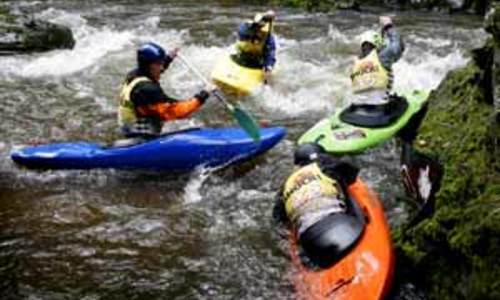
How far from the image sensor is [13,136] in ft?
28.8

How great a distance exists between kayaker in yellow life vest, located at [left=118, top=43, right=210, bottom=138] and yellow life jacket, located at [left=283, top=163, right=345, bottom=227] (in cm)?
208

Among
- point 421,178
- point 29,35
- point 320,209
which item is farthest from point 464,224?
point 29,35

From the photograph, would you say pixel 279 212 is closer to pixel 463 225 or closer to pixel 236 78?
pixel 463 225

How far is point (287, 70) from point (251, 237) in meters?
5.59

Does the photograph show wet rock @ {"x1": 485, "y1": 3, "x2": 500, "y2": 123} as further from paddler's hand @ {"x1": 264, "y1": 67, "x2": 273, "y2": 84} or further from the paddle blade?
paddler's hand @ {"x1": 264, "y1": 67, "x2": 273, "y2": 84}

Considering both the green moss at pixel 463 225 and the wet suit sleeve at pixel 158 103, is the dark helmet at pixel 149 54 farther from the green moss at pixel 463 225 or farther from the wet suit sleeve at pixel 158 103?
the green moss at pixel 463 225

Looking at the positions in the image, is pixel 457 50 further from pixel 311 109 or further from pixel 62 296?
pixel 62 296

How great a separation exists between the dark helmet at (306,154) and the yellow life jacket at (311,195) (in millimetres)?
256

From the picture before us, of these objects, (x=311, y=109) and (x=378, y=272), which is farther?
(x=311, y=109)

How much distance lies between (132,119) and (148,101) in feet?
0.99

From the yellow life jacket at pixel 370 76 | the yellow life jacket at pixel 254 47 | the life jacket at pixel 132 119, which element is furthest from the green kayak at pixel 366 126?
the yellow life jacket at pixel 254 47

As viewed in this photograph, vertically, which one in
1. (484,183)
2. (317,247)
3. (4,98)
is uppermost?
(484,183)

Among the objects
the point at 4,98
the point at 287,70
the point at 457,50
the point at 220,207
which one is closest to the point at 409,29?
the point at 457,50

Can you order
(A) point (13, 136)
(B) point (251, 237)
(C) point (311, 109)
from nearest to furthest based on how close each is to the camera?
1. (B) point (251, 237)
2. (A) point (13, 136)
3. (C) point (311, 109)
